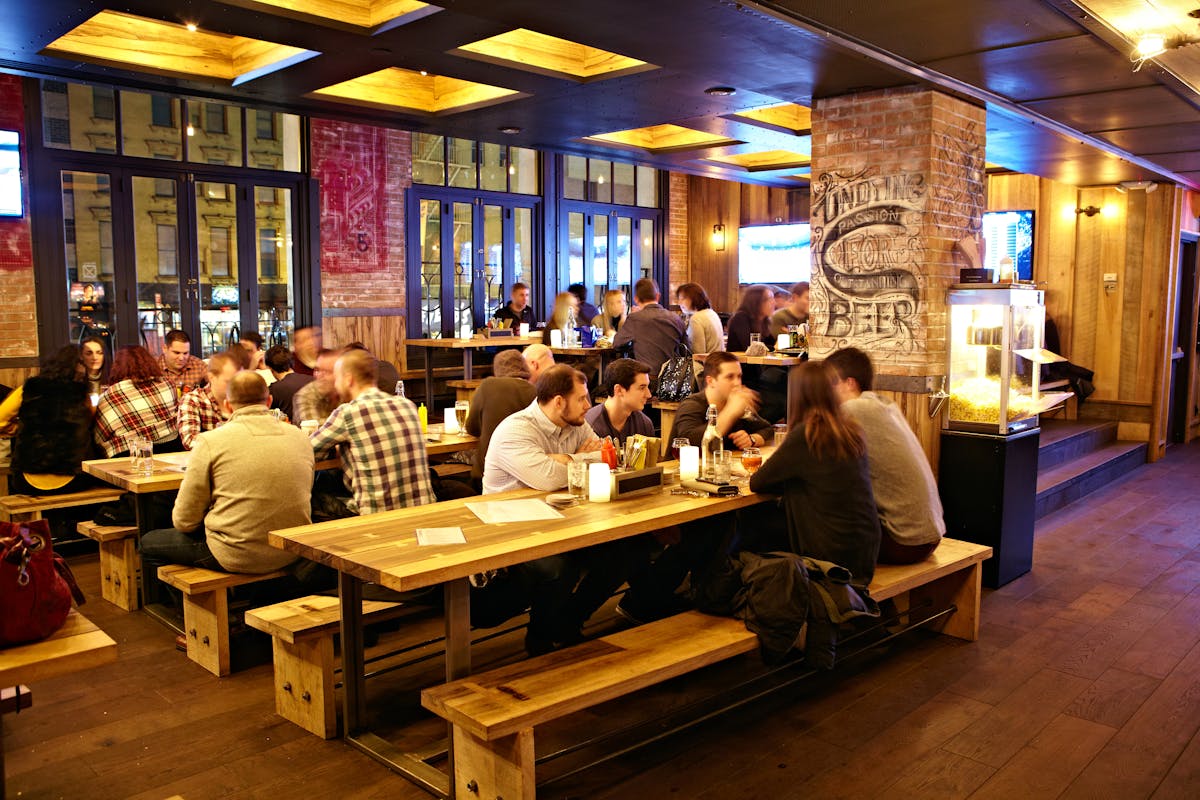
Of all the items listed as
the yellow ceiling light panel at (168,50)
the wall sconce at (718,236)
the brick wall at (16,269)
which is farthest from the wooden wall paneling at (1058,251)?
the brick wall at (16,269)

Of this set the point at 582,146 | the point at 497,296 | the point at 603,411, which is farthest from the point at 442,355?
the point at 603,411

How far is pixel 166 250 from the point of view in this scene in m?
9.38

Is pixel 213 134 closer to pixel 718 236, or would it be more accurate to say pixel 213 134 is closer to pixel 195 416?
pixel 195 416

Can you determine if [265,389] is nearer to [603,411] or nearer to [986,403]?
[603,411]

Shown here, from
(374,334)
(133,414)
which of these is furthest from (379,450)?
(374,334)

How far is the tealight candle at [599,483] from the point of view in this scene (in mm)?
3844

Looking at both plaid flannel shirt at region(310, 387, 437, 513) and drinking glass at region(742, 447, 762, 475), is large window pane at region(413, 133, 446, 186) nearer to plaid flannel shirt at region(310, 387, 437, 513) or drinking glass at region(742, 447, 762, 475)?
plaid flannel shirt at region(310, 387, 437, 513)

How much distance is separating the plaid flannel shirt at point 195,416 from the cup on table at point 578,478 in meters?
2.62

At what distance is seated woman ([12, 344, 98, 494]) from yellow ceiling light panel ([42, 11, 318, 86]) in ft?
5.94

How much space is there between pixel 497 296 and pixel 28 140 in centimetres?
544

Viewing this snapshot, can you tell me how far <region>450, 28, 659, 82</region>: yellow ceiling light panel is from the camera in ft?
19.5

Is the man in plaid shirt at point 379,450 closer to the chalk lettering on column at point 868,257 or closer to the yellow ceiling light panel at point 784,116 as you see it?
the chalk lettering on column at point 868,257

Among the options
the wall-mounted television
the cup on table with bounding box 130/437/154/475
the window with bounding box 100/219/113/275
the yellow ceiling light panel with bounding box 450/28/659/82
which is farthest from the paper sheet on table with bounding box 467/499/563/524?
the window with bounding box 100/219/113/275

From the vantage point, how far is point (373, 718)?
12.5 feet
